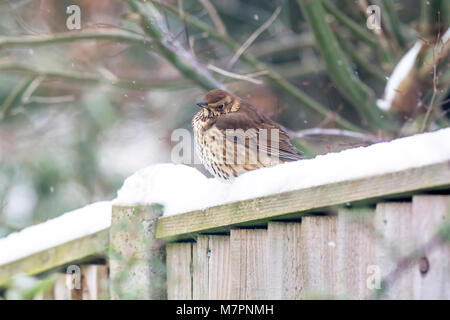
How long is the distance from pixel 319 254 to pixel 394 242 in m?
0.38

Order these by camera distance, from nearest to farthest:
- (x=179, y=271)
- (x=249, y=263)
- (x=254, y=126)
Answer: (x=249, y=263), (x=179, y=271), (x=254, y=126)

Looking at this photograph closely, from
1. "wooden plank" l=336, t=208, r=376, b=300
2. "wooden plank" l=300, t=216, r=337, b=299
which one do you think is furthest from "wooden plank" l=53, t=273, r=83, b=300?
"wooden plank" l=336, t=208, r=376, b=300

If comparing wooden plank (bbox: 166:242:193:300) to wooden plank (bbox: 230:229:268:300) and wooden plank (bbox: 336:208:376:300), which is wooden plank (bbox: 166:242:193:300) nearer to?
wooden plank (bbox: 230:229:268:300)

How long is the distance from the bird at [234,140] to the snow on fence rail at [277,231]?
2.25 feet

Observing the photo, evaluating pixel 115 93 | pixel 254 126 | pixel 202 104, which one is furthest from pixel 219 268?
pixel 115 93

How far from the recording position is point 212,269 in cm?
281

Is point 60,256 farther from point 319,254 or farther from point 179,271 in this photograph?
point 319,254

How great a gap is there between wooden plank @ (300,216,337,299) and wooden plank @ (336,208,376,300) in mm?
53

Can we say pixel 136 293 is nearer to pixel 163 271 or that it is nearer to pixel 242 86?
pixel 163 271

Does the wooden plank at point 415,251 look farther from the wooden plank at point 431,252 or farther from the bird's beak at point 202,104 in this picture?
the bird's beak at point 202,104

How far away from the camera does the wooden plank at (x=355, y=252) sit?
2.12m

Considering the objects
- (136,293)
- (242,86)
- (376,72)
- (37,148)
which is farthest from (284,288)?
(37,148)

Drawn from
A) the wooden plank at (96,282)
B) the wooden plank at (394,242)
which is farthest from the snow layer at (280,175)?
the wooden plank at (96,282)
